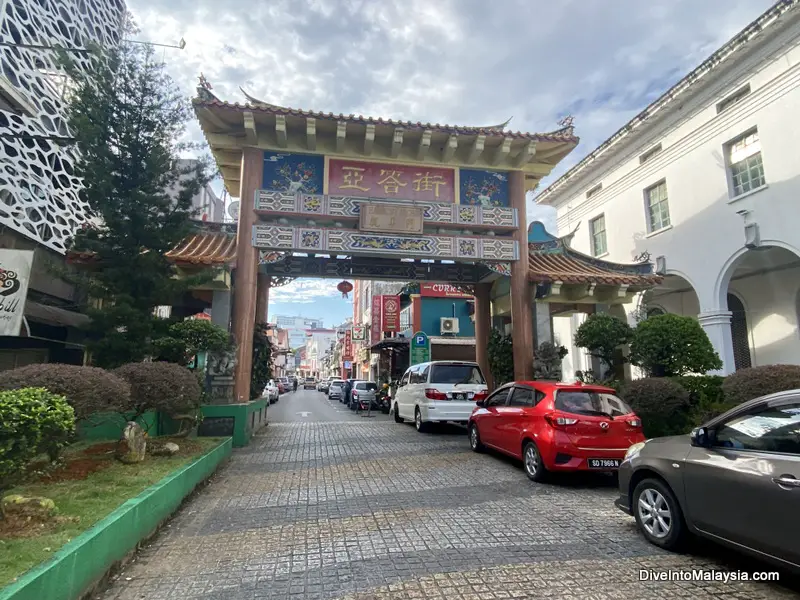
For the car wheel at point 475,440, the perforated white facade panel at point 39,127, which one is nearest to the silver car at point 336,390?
the perforated white facade panel at point 39,127

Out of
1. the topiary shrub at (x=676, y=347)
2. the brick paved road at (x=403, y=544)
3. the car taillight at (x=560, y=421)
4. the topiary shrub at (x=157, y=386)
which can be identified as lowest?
the brick paved road at (x=403, y=544)

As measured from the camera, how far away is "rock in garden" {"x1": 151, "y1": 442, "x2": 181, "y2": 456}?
670cm

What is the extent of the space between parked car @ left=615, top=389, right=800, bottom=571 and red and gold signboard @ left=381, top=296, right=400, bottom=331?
23.0m

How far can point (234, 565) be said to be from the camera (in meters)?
3.89

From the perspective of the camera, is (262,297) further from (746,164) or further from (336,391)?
(336,391)

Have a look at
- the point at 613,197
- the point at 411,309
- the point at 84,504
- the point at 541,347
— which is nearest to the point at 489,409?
the point at 541,347

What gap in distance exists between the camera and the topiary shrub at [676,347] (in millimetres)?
9000

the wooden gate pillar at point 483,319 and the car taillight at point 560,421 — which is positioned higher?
the wooden gate pillar at point 483,319

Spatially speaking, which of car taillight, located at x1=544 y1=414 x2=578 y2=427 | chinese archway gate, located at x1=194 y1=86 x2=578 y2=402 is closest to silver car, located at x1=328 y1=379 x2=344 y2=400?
chinese archway gate, located at x1=194 y1=86 x2=578 y2=402

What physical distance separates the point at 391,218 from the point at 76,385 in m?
7.42

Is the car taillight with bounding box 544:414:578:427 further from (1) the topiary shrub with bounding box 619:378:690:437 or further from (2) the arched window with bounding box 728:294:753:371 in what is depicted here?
(2) the arched window with bounding box 728:294:753:371

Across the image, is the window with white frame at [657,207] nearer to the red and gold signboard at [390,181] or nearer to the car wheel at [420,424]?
the red and gold signboard at [390,181]

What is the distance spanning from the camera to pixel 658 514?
429 cm

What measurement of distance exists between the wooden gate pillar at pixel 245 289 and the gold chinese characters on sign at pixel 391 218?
2528mm
